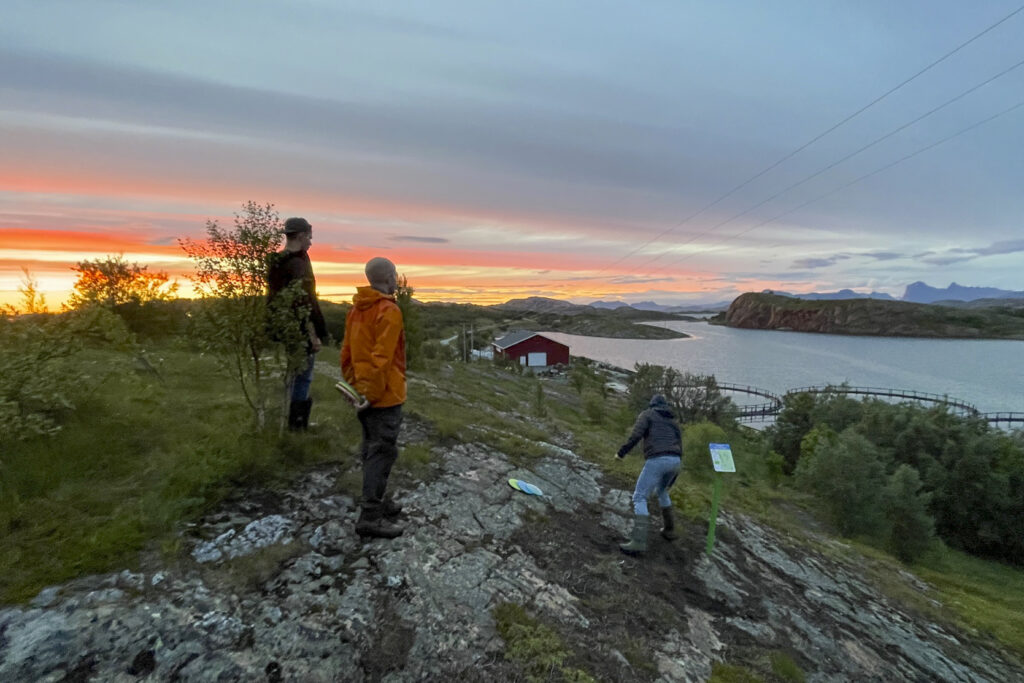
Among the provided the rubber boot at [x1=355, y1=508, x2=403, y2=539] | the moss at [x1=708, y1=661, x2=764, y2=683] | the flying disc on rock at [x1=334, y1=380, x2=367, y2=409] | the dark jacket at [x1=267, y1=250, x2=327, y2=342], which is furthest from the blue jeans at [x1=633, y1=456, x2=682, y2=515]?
the dark jacket at [x1=267, y1=250, x2=327, y2=342]

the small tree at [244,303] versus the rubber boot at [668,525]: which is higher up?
the small tree at [244,303]

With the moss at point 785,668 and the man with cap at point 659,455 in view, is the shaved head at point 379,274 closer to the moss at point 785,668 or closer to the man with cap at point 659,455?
the man with cap at point 659,455

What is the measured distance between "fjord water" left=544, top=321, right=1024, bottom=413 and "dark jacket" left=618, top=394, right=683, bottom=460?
72.9m

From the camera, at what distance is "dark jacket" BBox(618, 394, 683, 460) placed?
7.57 meters

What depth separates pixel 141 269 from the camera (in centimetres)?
1398

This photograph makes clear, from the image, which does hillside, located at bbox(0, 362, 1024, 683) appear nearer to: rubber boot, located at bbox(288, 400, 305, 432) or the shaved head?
rubber boot, located at bbox(288, 400, 305, 432)

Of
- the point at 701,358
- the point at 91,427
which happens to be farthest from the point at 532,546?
the point at 701,358

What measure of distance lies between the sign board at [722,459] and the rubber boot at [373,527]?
15.4 feet

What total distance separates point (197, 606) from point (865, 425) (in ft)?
146

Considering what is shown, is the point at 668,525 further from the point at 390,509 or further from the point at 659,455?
the point at 390,509

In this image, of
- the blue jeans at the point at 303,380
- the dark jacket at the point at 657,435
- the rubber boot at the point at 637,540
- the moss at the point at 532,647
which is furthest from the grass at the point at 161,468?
the moss at the point at 532,647

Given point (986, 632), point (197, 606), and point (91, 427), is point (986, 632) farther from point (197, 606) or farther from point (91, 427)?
point (91, 427)

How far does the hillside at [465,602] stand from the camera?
3.68 m

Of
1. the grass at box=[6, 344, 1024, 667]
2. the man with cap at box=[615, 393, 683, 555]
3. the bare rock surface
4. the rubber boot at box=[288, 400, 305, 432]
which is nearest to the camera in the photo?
the bare rock surface
